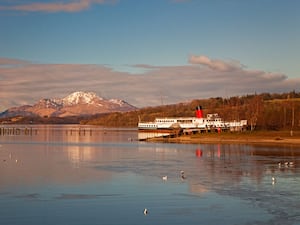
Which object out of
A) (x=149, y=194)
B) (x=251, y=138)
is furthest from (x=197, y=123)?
(x=149, y=194)

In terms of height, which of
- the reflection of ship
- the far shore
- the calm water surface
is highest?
the reflection of ship

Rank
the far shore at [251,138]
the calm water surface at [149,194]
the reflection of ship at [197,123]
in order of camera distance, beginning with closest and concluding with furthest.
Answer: the calm water surface at [149,194], the far shore at [251,138], the reflection of ship at [197,123]

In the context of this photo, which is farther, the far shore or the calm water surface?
the far shore

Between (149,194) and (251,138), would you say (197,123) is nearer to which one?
(251,138)

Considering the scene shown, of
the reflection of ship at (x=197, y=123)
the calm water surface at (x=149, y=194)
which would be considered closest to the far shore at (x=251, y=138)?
the reflection of ship at (x=197, y=123)

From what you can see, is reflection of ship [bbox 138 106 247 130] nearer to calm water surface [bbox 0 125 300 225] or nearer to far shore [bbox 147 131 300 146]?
far shore [bbox 147 131 300 146]

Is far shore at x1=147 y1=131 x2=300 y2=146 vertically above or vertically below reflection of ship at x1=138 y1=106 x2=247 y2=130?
below

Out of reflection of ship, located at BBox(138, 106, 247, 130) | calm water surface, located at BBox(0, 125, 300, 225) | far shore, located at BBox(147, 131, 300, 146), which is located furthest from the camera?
reflection of ship, located at BBox(138, 106, 247, 130)

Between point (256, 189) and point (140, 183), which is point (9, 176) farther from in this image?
point (256, 189)

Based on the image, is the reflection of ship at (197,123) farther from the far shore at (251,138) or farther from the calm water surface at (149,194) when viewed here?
the calm water surface at (149,194)

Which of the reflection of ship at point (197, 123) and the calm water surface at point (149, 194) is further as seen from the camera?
the reflection of ship at point (197, 123)

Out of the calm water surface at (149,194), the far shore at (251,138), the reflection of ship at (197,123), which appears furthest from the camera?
the reflection of ship at (197,123)

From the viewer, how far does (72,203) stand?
29203 mm

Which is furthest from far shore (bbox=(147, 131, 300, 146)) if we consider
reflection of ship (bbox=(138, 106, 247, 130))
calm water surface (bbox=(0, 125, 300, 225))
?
calm water surface (bbox=(0, 125, 300, 225))
